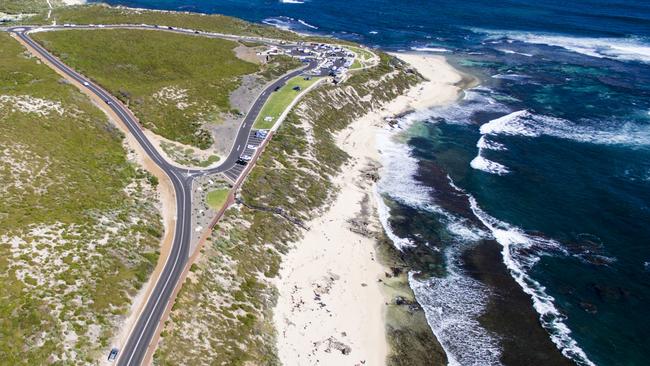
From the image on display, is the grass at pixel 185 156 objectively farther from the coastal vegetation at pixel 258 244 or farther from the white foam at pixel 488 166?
the white foam at pixel 488 166

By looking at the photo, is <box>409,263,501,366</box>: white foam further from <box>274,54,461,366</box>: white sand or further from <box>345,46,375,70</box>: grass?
<box>345,46,375,70</box>: grass

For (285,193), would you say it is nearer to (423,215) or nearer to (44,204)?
(423,215)

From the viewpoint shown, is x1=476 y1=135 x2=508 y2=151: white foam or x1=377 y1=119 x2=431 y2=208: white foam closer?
x1=377 y1=119 x2=431 y2=208: white foam

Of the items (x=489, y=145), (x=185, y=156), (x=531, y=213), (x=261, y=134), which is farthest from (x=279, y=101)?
(x=531, y=213)

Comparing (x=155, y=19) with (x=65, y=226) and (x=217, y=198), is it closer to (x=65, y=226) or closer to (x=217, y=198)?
(x=217, y=198)

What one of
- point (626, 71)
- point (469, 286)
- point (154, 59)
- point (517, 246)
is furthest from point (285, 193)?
point (626, 71)

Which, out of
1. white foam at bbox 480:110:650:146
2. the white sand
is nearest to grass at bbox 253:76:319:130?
the white sand
